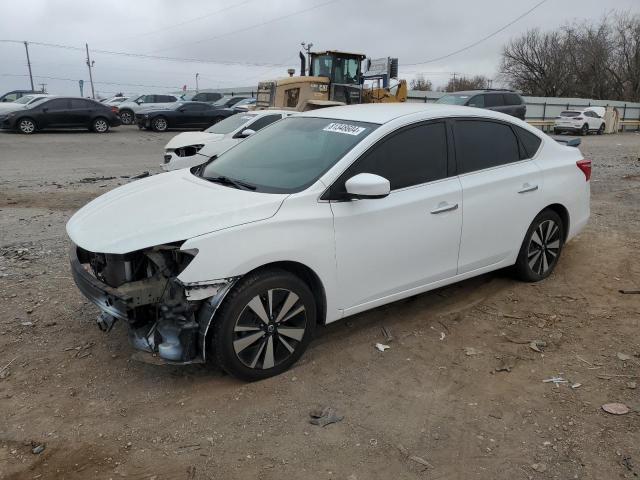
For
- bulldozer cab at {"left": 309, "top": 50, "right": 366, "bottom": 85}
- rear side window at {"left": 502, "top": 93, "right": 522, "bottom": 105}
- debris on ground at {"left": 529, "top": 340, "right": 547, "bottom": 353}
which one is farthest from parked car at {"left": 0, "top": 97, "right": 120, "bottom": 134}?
debris on ground at {"left": 529, "top": 340, "right": 547, "bottom": 353}

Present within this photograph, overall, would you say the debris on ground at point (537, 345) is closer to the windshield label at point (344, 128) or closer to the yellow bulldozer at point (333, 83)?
the windshield label at point (344, 128)

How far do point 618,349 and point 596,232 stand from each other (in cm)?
349

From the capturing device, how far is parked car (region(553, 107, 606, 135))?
30.6 meters

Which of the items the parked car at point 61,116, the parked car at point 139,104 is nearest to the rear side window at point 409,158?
the parked car at point 61,116

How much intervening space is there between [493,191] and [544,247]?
110 cm

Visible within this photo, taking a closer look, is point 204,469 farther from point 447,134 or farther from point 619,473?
point 447,134

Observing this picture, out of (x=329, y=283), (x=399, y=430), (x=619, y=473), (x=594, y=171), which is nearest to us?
(x=619, y=473)

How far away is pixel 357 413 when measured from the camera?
10.7ft

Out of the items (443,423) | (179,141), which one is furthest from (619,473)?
(179,141)

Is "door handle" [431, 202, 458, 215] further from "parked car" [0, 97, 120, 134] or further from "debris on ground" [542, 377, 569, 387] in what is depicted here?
"parked car" [0, 97, 120, 134]

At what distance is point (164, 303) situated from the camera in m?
3.26

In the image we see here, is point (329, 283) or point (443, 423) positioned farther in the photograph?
point (329, 283)

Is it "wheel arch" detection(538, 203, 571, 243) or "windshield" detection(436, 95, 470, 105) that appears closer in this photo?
"wheel arch" detection(538, 203, 571, 243)

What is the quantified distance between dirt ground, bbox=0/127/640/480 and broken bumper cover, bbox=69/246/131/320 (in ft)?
1.81
